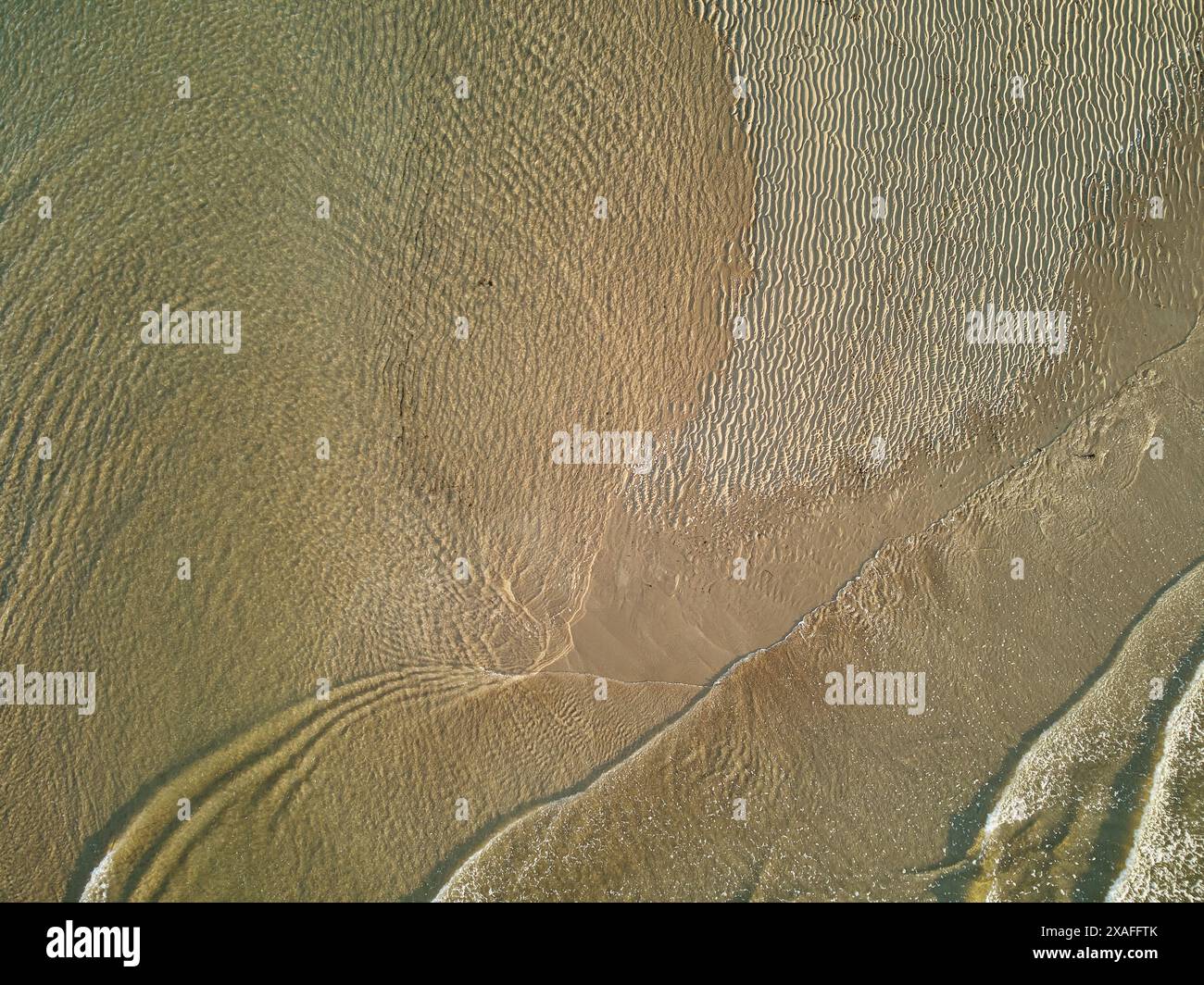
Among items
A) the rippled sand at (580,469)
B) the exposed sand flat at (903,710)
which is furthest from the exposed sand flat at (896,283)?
the exposed sand flat at (903,710)

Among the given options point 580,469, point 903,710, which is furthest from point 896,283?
point 903,710

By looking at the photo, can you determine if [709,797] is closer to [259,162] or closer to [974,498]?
[974,498]

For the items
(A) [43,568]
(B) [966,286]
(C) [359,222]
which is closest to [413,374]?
(C) [359,222]

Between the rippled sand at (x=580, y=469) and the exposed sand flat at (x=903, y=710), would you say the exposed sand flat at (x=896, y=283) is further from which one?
the exposed sand flat at (x=903, y=710)

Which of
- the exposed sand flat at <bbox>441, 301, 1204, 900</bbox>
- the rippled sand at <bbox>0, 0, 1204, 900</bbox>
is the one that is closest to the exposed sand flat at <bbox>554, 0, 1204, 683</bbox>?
the rippled sand at <bbox>0, 0, 1204, 900</bbox>

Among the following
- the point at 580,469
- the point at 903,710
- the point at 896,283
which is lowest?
the point at 903,710

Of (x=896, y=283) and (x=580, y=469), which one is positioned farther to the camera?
(x=896, y=283)

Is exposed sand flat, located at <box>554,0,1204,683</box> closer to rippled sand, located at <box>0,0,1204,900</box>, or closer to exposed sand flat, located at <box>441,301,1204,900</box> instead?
rippled sand, located at <box>0,0,1204,900</box>

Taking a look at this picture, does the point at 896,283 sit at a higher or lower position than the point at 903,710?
higher

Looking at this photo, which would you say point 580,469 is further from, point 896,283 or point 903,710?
point 903,710

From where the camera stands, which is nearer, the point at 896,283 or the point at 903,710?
the point at 903,710
